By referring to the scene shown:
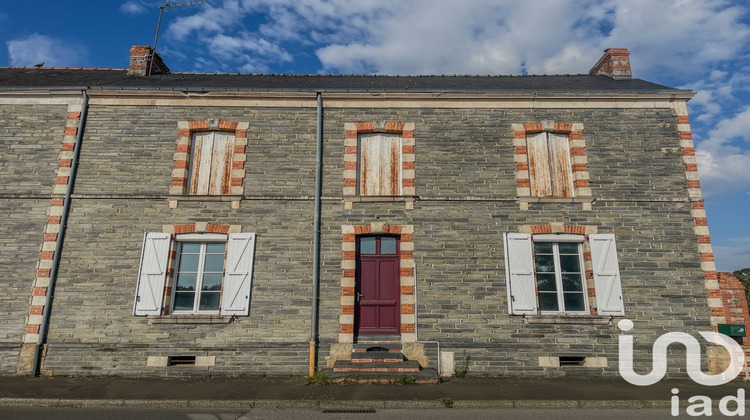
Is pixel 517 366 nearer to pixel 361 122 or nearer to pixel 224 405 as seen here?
pixel 224 405

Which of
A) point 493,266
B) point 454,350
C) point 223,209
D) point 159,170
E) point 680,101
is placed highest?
point 680,101

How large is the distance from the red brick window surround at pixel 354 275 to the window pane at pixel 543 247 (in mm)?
2552

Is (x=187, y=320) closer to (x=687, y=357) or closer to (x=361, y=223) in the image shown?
(x=361, y=223)

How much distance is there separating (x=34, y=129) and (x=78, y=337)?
14.9 feet

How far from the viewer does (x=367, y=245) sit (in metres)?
7.98

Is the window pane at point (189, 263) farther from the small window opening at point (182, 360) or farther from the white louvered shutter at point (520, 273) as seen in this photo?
the white louvered shutter at point (520, 273)

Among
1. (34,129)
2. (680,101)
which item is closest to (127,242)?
(34,129)

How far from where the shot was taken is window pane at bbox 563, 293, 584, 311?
302 inches

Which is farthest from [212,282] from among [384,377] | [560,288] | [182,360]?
[560,288]

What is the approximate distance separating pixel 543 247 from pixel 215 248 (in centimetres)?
667

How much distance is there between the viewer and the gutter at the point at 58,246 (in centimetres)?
712

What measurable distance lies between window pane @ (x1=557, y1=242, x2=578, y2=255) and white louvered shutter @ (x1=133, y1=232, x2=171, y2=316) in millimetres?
7901

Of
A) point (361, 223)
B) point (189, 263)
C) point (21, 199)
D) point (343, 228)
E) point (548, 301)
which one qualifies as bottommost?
point (548, 301)

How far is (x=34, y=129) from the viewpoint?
825cm
